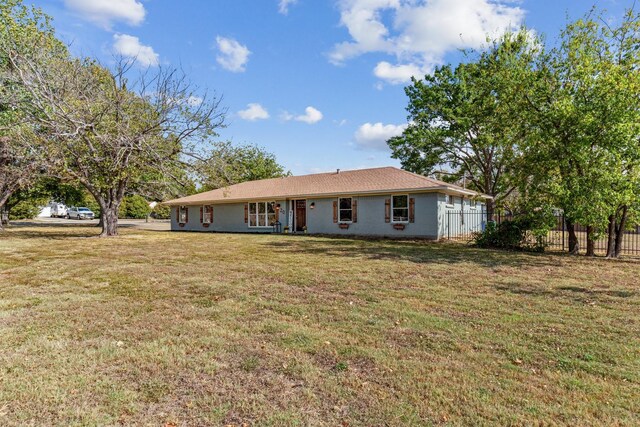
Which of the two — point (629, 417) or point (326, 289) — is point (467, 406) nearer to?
point (629, 417)

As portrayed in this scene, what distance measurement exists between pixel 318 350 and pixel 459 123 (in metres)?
19.4

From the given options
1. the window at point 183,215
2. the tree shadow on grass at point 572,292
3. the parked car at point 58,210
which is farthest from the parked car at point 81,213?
the tree shadow on grass at point 572,292

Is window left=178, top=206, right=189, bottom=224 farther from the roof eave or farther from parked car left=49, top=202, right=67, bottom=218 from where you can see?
parked car left=49, top=202, right=67, bottom=218

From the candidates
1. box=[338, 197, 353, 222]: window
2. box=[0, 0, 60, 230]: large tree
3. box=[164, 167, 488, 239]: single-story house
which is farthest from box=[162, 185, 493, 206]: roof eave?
box=[0, 0, 60, 230]: large tree

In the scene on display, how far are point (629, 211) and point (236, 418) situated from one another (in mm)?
12717

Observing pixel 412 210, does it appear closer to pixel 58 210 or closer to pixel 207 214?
pixel 207 214

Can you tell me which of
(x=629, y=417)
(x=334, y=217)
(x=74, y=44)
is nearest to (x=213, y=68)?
(x=74, y=44)

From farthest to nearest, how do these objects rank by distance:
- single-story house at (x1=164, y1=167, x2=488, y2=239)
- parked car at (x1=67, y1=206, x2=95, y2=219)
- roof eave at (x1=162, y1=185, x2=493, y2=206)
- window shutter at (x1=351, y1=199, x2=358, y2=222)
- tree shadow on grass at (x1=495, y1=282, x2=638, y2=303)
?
parked car at (x1=67, y1=206, x2=95, y2=219) < window shutter at (x1=351, y1=199, x2=358, y2=222) < single-story house at (x1=164, y1=167, x2=488, y2=239) < roof eave at (x1=162, y1=185, x2=493, y2=206) < tree shadow on grass at (x1=495, y1=282, x2=638, y2=303)

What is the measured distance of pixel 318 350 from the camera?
154 inches

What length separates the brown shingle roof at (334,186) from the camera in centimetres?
1817

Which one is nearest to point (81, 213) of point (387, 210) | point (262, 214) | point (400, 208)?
point (262, 214)

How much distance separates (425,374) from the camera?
11.0ft

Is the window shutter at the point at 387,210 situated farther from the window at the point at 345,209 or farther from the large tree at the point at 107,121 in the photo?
the large tree at the point at 107,121

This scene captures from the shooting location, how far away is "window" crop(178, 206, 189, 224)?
28434mm
